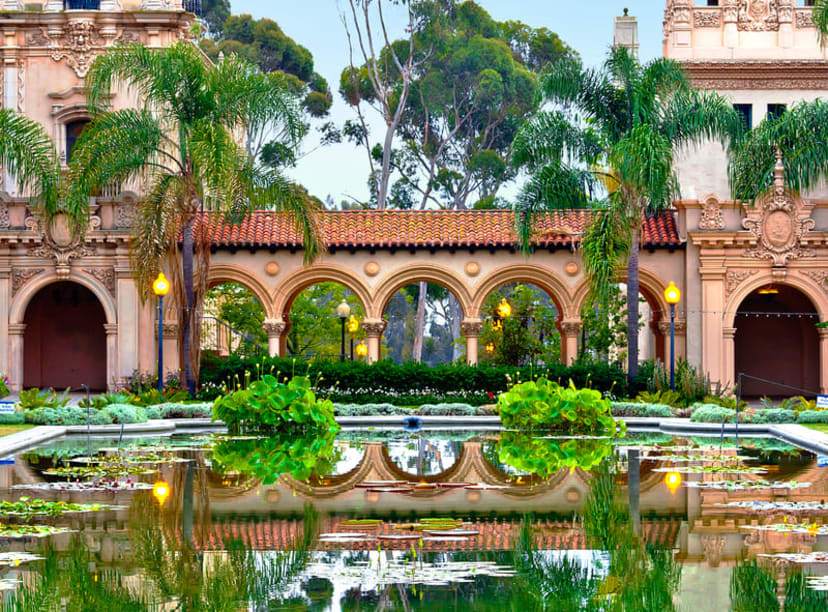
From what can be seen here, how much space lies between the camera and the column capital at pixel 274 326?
3362 centimetres

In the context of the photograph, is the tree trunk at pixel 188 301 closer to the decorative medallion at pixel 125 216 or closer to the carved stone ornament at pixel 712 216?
the decorative medallion at pixel 125 216

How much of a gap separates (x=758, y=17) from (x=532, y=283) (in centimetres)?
953

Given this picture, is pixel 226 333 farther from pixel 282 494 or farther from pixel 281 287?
pixel 282 494

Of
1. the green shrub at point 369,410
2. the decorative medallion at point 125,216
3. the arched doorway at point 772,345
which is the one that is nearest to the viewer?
the green shrub at point 369,410

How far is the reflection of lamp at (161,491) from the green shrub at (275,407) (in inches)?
255

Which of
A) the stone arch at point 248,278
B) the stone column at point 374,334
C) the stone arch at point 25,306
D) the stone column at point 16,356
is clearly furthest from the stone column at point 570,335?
the stone column at point 16,356

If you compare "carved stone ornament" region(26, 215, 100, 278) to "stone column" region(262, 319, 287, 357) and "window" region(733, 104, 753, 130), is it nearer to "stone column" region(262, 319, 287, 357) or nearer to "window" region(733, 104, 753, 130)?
"stone column" region(262, 319, 287, 357)

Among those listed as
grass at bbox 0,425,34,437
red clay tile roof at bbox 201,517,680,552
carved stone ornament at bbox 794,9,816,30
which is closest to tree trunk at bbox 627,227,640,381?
carved stone ornament at bbox 794,9,816,30

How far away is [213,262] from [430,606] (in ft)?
85.6

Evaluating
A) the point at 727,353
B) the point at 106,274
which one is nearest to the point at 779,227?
the point at 727,353

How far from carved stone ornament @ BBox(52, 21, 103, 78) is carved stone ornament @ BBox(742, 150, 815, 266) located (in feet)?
59.3

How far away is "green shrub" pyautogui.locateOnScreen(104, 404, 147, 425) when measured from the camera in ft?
78.7

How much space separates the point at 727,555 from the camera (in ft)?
33.2

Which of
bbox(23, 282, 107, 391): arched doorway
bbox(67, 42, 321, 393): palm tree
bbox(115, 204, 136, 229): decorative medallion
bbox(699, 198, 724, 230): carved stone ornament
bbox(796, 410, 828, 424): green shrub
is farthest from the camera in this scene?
bbox(23, 282, 107, 391): arched doorway
